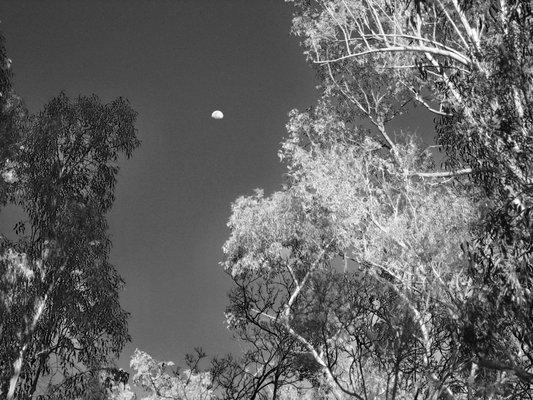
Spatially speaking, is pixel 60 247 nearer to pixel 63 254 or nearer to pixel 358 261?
pixel 63 254

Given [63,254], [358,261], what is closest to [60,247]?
[63,254]

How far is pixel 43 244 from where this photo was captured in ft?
27.1

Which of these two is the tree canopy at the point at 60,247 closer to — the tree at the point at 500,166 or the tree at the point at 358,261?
the tree at the point at 358,261

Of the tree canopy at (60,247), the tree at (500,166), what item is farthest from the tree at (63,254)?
the tree at (500,166)

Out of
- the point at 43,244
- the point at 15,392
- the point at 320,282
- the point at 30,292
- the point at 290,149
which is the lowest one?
the point at 15,392

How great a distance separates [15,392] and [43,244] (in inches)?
91.3

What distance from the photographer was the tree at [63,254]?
752 centimetres

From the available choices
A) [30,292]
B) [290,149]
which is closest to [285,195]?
[290,149]

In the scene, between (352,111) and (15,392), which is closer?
(15,392)

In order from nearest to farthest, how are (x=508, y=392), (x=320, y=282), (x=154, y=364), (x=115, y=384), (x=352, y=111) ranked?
1. (x=508, y=392)
2. (x=115, y=384)
3. (x=320, y=282)
4. (x=154, y=364)
5. (x=352, y=111)

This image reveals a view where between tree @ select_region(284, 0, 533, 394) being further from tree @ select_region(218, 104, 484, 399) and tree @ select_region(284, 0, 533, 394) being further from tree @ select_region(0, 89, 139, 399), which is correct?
tree @ select_region(0, 89, 139, 399)

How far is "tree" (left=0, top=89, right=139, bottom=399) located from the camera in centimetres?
752

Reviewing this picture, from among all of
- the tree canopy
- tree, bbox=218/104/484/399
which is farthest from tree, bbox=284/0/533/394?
the tree canopy

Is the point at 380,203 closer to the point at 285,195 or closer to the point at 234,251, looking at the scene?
the point at 285,195
